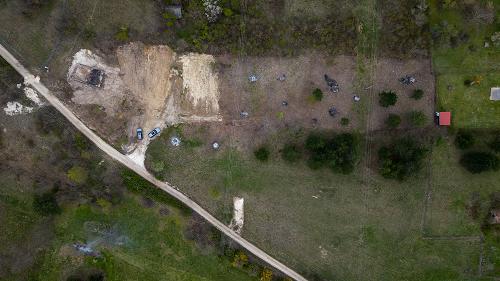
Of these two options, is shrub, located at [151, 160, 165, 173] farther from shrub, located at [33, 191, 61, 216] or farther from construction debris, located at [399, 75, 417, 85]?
construction debris, located at [399, 75, 417, 85]

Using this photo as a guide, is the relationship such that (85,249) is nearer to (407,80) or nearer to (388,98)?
(388,98)

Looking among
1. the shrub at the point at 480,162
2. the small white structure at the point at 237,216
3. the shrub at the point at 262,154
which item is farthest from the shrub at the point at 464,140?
the small white structure at the point at 237,216

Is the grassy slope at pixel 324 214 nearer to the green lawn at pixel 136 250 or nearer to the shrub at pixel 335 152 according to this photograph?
the shrub at pixel 335 152

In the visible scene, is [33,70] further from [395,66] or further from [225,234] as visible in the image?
[395,66]

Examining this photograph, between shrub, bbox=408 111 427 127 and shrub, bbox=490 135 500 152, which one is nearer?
shrub, bbox=408 111 427 127

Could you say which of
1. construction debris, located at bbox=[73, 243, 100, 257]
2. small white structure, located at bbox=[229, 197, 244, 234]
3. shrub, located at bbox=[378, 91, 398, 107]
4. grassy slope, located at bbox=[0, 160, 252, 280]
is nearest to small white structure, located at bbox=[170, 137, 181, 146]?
grassy slope, located at bbox=[0, 160, 252, 280]
